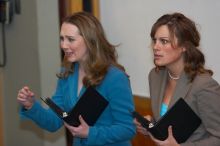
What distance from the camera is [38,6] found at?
3336 mm

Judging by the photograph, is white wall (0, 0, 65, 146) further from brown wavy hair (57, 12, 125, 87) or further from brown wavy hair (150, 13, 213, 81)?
Answer: brown wavy hair (150, 13, 213, 81)

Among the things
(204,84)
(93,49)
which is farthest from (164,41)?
(93,49)

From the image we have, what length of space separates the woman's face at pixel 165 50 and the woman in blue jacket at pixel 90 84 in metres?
0.27

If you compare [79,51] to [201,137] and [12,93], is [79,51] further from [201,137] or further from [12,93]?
[12,93]

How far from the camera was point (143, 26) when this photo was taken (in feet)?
9.26

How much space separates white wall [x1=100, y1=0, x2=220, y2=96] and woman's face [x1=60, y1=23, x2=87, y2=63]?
699 millimetres

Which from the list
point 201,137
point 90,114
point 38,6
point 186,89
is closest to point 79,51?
point 90,114

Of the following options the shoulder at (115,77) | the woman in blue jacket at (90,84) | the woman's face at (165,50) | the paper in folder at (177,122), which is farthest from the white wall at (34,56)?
the paper in folder at (177,122)

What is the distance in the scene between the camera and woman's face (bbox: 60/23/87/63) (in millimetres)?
2125

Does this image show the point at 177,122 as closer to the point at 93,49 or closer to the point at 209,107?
the point at 209,107

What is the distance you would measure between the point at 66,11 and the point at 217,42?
1484mm

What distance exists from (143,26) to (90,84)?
0.88m

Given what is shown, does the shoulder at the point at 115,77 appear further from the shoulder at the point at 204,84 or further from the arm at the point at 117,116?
the shoulder at the point at 204,84

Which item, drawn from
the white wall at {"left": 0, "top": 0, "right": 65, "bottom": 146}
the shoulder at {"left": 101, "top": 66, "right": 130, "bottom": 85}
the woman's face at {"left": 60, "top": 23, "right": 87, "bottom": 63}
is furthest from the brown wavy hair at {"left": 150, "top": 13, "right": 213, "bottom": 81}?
the white wall at {"left": 0, "top": 0, "right": 65, "bottom": 146}
